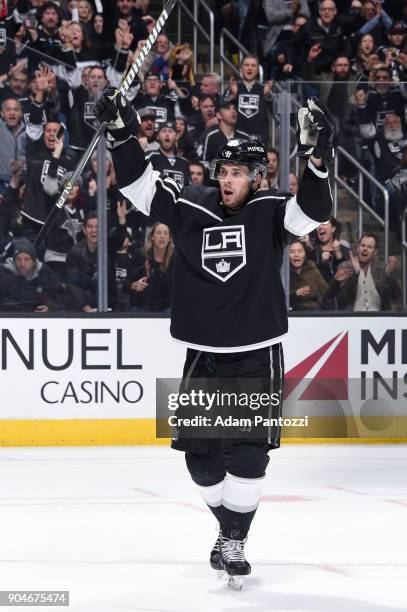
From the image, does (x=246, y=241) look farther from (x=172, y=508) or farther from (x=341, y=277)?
(x=341, y=277)

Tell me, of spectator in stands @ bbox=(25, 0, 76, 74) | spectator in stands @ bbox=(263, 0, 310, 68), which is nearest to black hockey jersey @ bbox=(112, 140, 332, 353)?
spectator in stands @ bbox=(25, 0, 76, 74)

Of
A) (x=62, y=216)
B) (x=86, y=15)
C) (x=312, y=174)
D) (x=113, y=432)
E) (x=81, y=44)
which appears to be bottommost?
(x=113, y=432)

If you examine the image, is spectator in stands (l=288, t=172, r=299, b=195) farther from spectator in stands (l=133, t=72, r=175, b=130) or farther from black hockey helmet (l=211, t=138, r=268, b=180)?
black hockey helmet (l=211, t=138, r=268, b=180)

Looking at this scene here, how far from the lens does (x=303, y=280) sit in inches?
337

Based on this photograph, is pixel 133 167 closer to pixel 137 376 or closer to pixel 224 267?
pixel 224 267

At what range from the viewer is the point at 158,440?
850 centimetres

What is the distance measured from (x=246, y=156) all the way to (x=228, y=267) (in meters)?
0.37

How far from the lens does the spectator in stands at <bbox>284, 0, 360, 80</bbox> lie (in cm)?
1105

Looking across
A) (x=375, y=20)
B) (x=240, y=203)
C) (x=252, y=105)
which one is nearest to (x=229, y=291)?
(x=240, y=203)

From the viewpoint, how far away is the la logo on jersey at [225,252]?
4414 millimetres

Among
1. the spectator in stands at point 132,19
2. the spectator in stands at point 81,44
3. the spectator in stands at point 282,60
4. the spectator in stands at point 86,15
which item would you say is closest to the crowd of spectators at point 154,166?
the spectator in stands at point 81,44

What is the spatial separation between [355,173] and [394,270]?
657mm

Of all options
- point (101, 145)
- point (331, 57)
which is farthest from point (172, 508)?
point (331, 57)

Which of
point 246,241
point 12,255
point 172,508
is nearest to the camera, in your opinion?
point 246,241
